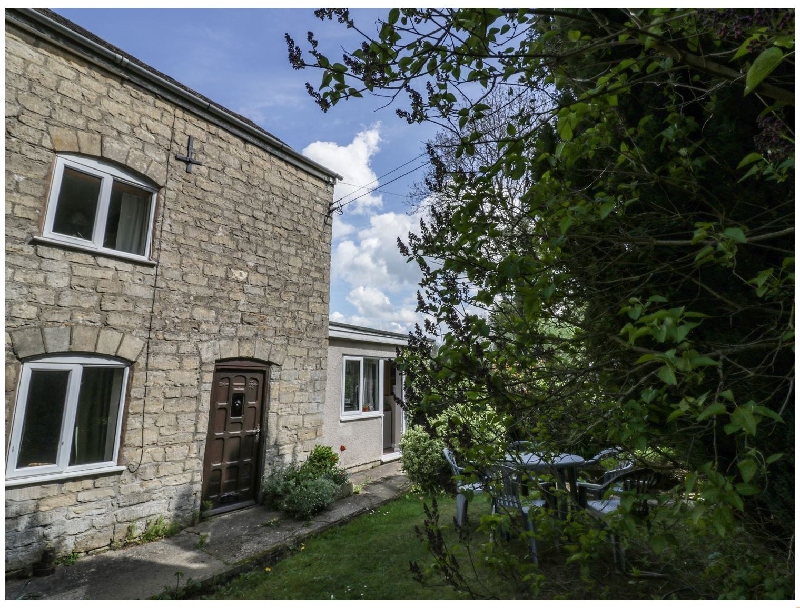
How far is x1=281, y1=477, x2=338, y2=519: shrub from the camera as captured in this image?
6.48 m

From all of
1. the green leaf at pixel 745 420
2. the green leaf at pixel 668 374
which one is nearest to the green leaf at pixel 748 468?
the green leaf at pixel 745 420

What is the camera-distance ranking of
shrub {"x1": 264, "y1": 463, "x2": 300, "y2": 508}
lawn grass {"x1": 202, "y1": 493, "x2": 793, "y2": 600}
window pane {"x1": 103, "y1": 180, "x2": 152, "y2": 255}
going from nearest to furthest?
1. lawn grass {"x1": 202, "y1": 493, "x2": 793, "y2": 600}
2. window pane {"x1": 103, "y1": 180, "x2": 152, "y2": 255}
3. shrub {"x1": 264, "y1": 463, "x2": 300, "y2": 508}

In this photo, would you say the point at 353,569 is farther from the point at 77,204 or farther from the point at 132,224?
the point at 77,204

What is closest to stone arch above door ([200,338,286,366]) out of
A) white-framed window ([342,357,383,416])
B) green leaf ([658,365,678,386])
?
white-framed window ([342,357,383,416])

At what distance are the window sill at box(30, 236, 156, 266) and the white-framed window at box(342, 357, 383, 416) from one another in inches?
176

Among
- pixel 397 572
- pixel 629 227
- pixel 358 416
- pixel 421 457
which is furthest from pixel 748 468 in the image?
pixel 358 416

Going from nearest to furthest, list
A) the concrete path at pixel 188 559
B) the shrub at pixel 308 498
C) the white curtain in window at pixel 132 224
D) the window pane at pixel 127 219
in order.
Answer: the concrete path at pixel 188 559 < the window pane at pixel 127 219 < the white curtain in window at pixel 132 224 < the shrub at pixel 308 498

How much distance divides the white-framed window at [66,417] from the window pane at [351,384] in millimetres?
4657

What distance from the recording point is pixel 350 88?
7.79 feet

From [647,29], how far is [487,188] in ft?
3.40

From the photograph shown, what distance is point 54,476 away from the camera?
4934 millimetres

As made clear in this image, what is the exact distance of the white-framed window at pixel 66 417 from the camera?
485 cm

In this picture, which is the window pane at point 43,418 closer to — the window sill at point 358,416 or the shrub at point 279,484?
the shrub at point 279,484

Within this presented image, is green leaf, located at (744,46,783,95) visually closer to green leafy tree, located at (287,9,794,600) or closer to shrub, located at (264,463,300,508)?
green leafy tree, located at (287,9,794,600)
